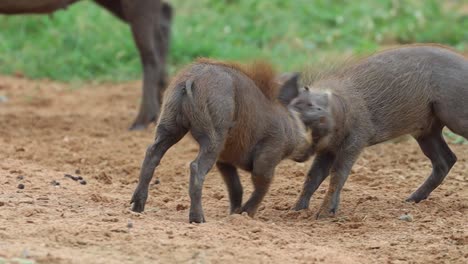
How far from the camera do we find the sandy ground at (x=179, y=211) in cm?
475

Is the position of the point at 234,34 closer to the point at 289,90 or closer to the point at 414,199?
the point at 414,199

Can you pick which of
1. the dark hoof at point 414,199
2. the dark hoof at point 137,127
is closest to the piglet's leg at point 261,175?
the dark hoof at point 414,199

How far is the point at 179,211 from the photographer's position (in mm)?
6152

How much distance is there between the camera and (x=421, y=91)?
6438 mm

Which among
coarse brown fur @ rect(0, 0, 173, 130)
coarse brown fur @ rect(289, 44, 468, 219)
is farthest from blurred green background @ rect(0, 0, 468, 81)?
coarse brown fur @ rect(289, 44, 468, 219)

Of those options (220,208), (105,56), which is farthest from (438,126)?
(105,56)

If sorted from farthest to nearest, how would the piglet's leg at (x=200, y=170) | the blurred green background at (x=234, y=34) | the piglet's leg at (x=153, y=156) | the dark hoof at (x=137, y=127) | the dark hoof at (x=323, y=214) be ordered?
the blurred green background at (x=234, y=34), the dark hoof at (x=137, y=127), the dark hoof at (x=323, y=214), the piglet's leg at (x=153, y=156), the piglet's leg at (x=200, y=170)

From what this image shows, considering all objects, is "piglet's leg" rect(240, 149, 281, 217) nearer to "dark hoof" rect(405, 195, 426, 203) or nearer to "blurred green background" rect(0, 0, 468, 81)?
"dark hoof" rect(405, 195, 426, 203)

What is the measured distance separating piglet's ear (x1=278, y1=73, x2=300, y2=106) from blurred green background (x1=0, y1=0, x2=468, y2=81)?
5.36 meters

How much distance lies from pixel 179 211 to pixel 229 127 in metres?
0.80

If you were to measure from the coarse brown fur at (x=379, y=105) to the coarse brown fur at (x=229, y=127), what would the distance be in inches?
8.0

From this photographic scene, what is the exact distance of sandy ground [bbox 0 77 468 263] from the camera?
475 centimetres

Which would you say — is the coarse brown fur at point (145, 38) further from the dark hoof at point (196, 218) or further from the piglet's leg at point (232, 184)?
the dark hoof at point (196, 218)

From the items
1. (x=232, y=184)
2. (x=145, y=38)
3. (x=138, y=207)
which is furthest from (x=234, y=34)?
(x=138, y=207)
